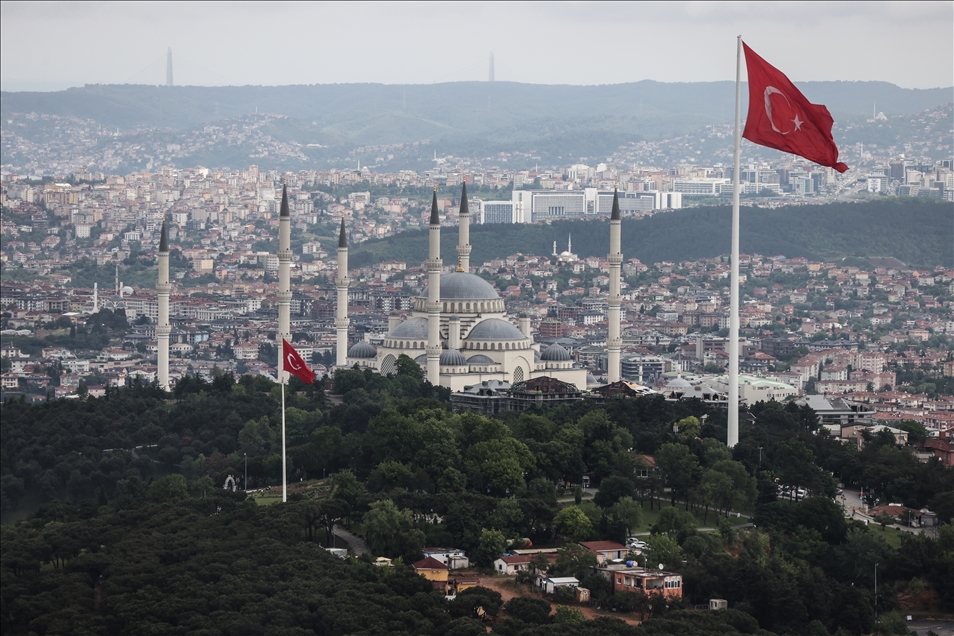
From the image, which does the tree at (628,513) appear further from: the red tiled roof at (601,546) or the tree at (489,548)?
the tree at (489,548)

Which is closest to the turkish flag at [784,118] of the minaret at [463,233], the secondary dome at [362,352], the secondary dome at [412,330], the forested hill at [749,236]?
the secondary dome at [412,330]

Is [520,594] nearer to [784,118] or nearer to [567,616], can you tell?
[567,616]

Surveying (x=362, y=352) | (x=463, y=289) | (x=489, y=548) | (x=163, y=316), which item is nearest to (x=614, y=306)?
(x=463, y=289)

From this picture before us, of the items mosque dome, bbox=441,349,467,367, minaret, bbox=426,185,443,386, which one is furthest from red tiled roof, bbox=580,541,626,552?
mosque dome, bbox=441,349,467,367

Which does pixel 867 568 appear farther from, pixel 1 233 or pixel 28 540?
pixel 1 233

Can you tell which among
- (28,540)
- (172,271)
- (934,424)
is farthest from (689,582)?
(172,271)
